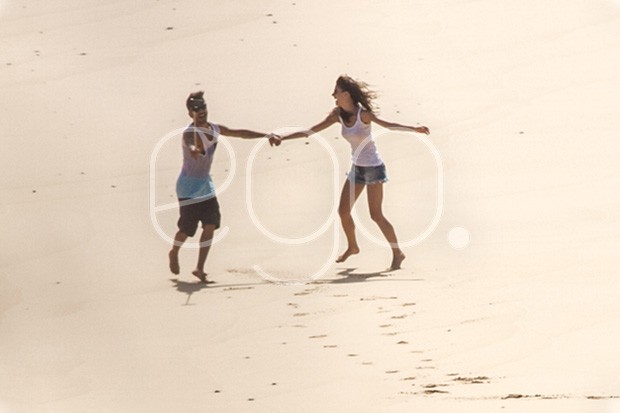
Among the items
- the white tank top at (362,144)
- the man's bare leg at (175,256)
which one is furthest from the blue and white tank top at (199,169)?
the white tank top at (362,144)

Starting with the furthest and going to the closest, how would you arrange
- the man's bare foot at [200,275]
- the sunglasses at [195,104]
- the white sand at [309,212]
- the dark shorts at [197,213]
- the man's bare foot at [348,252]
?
the man's bare foot at [348,252] < the man's bare foot at [200,275] < the dark shorts at [197,213] < the sunglasses at [195,104] < the white sand at [309,212]

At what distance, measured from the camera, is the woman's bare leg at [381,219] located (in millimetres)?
12031

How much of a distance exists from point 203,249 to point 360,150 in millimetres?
1112

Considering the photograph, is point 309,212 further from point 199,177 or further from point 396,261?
point 199,177

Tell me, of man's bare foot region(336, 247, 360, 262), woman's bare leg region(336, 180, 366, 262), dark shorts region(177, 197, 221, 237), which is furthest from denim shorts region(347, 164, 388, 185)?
dark shorts region(177, 197, 221, 237)

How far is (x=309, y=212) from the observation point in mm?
13039

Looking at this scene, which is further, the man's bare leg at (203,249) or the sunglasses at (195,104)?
the man's bare leg at (203,249)

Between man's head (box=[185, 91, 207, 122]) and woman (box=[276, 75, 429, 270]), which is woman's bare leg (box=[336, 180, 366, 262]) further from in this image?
man's head (box=[185, 91, 207, 122])

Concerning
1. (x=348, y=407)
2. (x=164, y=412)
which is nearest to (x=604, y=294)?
(x=348, y=407)

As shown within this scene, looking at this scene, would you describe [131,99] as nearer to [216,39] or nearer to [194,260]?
[216,39]

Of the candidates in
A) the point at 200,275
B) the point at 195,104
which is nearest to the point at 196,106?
the point at 195,104

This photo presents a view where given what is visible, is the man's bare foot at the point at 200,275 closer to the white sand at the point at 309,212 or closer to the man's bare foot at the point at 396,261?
the white sand at the point at 309,212

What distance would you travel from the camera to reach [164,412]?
9945 millimetres

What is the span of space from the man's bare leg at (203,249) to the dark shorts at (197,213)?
0.13ft
